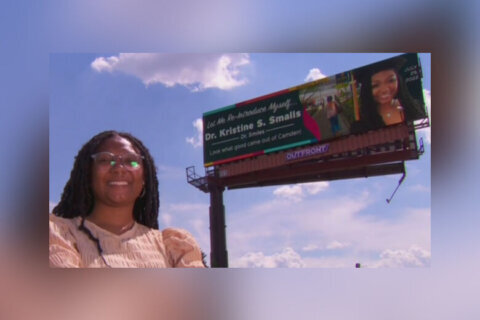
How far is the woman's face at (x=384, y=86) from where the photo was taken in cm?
345

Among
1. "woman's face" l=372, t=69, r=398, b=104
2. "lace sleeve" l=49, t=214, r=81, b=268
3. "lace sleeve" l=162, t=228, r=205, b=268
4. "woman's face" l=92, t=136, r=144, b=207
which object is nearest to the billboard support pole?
"lace sleeve" l=162, t=228, r=205, b=268

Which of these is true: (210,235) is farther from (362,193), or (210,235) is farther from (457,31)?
(457,31)

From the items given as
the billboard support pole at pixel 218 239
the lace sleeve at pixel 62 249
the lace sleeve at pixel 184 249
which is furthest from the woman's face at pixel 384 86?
the lace sleeve at pixel 62 249

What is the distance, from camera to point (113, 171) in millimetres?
3604

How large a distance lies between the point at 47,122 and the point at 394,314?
2.45 m

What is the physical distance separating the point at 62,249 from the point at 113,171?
0.57 metres

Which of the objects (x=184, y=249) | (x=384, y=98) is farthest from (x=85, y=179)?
(x=384, y=98)

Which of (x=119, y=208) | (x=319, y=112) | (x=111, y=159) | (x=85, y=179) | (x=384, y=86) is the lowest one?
(x=119, y=208)

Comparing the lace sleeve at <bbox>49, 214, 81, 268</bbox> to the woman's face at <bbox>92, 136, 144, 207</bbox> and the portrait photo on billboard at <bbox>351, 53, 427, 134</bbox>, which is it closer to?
the woman's face at <bbox>92, 136, 144, 207</bbox>

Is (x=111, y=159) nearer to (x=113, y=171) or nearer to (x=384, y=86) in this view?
(x=113, y=171)

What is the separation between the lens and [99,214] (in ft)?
11.9

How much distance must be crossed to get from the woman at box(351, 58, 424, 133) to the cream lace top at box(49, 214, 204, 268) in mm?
1338

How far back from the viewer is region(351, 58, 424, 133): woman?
3441 mm

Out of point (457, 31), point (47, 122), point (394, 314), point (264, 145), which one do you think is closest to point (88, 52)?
point (47, 122)
